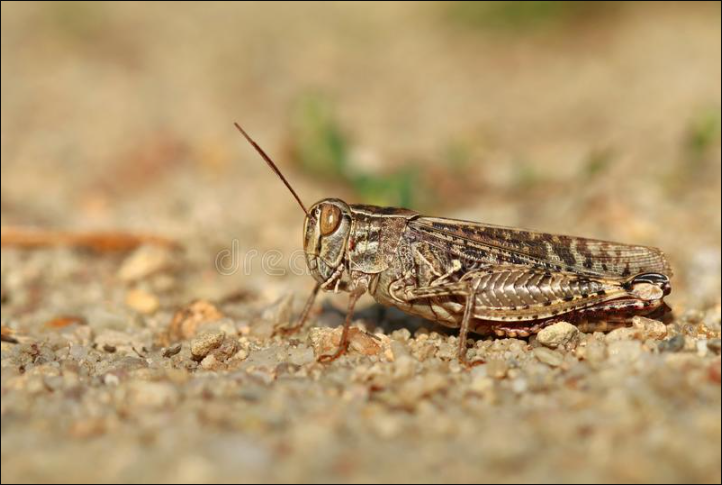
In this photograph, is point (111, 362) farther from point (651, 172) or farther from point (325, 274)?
point (651, 172)

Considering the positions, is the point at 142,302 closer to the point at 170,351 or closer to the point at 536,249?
the point at 170,351

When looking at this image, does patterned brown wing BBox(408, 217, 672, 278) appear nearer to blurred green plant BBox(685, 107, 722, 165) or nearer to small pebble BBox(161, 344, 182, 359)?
small pebble BBox(161, 344, 182, 359)


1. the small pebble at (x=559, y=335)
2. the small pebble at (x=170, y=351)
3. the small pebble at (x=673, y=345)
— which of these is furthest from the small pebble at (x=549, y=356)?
the small pebble at (x=170, y=351)

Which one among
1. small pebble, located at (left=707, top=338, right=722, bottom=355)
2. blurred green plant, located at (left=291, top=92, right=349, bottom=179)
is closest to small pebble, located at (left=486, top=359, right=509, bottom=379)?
small pebble, located at (left=707, top=338, right=722, bottom=355)

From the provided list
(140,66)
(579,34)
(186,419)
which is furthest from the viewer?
(579,34)

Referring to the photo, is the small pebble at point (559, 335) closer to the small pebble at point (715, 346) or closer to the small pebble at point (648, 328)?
the small pebble at point (648, 328)

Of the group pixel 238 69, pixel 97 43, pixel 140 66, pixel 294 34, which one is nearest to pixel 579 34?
pixel 294 34

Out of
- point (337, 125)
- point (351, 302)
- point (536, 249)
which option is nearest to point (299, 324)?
Result: point (351, 302)
